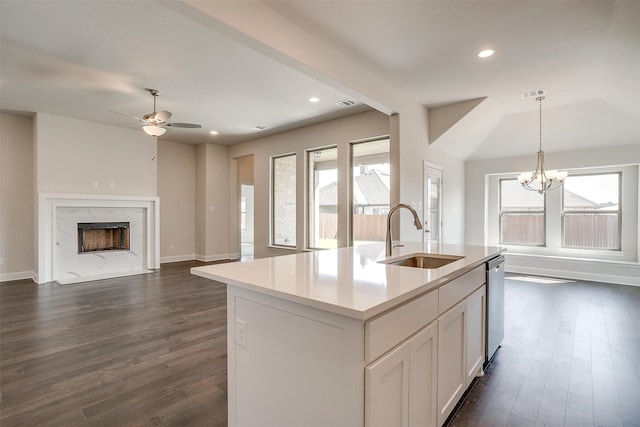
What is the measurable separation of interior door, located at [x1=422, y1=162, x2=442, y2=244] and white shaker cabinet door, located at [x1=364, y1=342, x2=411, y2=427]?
3976 mm

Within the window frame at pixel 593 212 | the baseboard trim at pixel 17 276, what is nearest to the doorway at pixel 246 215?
the baseboard trim at pixel 17 276

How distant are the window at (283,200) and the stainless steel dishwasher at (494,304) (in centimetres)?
A: 434

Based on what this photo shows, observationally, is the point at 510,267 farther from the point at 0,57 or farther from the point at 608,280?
the point at 0,57

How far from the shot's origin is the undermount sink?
2.41 meters

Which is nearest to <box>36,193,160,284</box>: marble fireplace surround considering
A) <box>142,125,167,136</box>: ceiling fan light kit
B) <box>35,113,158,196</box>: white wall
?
<box>35,113,158,196</box>: white wall

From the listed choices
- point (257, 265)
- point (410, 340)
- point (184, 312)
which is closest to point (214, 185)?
point (184, 312)

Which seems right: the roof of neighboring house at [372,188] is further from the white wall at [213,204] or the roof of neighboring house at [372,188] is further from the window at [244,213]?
the window at [244,213]

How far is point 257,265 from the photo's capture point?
71.9 inches

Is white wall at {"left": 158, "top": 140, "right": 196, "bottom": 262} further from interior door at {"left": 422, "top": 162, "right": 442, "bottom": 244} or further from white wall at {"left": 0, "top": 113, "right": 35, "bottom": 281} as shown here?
interior door at {"left": 422, "top": 162, "right": 442, "bottom": 244}

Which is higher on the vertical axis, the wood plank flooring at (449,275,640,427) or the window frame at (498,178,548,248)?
the window frame at (498,178,548,248)

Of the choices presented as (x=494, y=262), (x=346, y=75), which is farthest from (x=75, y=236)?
(x=494, y=262)

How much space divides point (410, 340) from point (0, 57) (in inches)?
189

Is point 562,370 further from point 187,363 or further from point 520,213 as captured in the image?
point 520,213

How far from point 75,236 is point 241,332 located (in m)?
5.77
